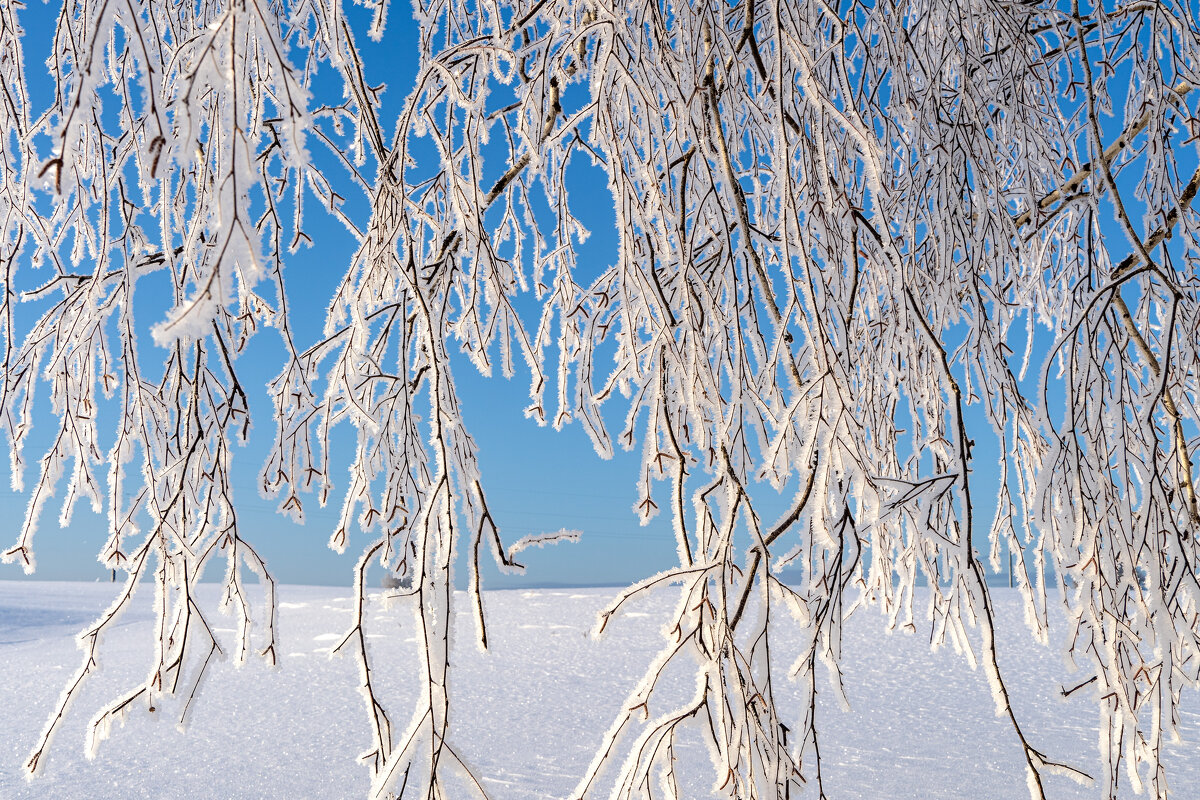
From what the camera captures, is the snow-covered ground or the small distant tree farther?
the snow-covered ground

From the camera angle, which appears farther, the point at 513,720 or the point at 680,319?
the point at 513,720

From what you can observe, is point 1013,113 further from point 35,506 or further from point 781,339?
point 35,506

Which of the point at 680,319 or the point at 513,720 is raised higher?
the point at 680,319

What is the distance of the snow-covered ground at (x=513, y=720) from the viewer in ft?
8.71

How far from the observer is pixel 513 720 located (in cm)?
337

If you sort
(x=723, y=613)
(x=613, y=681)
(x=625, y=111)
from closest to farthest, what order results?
1. (x=723, y=613)
2. (x=625, y=111)
3. (x=613, y=681)

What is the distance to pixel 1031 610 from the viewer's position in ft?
5.57

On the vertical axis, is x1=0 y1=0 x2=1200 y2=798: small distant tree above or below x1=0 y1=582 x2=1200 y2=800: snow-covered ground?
above

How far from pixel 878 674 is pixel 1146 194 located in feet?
9.38

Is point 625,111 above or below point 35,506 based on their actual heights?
above

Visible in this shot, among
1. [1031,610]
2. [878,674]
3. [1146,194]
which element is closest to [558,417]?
[1031,610]

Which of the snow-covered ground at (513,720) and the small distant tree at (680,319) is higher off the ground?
the small distant tree at (680,319)

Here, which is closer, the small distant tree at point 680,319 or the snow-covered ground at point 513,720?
the small distant tree at point 680,319

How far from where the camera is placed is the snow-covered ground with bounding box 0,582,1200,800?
2656mm
